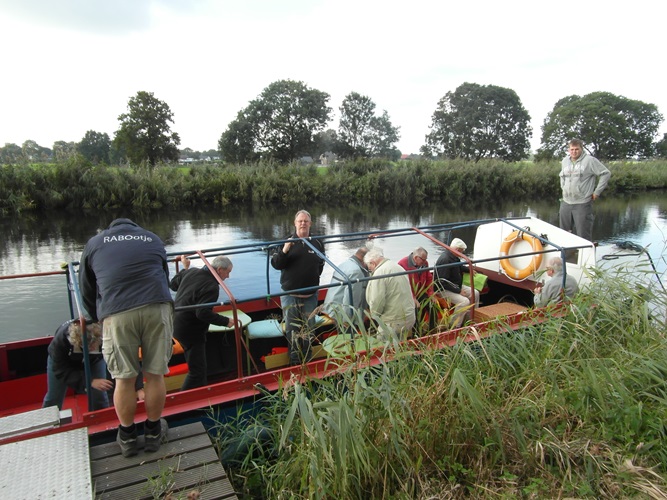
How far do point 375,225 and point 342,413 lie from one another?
20.5 meters

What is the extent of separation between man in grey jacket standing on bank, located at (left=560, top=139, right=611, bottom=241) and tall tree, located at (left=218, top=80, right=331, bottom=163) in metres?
44.7


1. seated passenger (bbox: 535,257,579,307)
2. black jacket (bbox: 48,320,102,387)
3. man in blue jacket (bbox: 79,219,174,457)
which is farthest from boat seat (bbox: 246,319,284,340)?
seated passenger (bbox: 535,257,579,307)

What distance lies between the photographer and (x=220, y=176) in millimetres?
29391

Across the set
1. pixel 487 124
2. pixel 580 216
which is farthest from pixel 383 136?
pixel 580 216

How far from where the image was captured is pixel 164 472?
2982mm

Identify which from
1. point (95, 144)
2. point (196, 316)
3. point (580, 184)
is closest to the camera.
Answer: point (196, 316)

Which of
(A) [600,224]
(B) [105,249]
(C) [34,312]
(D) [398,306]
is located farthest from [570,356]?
(A) [600,224]

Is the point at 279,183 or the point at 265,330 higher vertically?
the point at 279,183

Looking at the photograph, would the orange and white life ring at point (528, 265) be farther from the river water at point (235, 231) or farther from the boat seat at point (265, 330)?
the boat seat at point (265, 330)

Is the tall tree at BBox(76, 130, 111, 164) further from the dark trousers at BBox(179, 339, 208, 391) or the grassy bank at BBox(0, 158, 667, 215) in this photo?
the dark trousers at BBox(179, 339, 208, 391)

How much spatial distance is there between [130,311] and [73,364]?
5.01ft

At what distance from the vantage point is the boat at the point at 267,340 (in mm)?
3924

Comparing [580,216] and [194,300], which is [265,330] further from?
[580,216]

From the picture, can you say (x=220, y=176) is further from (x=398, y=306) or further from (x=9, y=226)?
(x=398, y=306)
